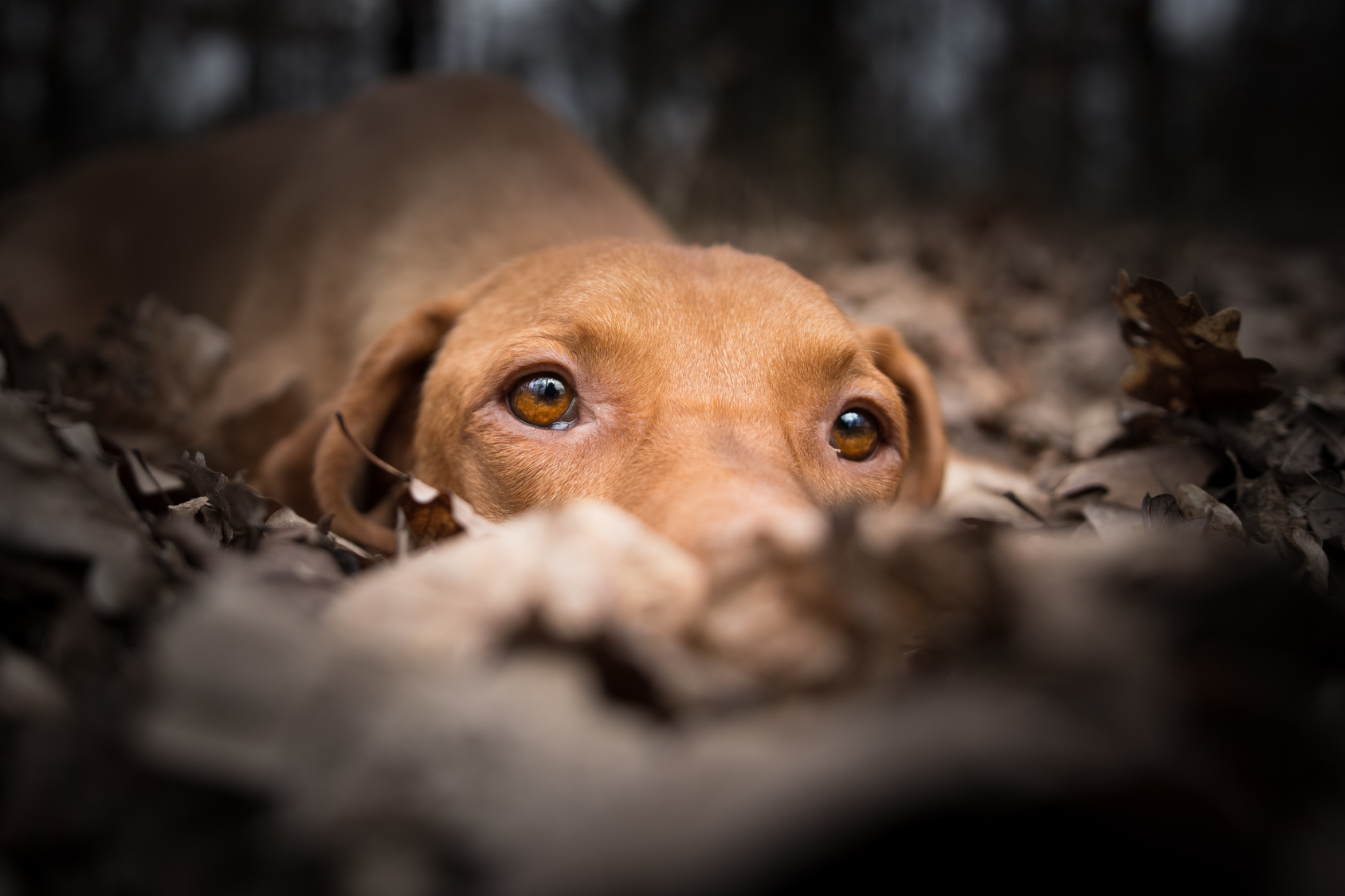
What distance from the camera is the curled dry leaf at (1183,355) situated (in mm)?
2180

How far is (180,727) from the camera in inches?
33.8

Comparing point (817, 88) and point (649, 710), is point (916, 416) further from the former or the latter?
point (817, 88)

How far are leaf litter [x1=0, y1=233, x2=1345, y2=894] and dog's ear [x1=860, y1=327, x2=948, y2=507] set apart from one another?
71.0 inches

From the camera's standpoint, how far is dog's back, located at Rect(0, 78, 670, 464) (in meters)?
3.38

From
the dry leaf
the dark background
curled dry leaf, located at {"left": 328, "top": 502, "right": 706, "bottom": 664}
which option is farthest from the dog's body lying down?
the dark background

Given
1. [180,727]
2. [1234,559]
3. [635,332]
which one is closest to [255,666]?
[180,727]

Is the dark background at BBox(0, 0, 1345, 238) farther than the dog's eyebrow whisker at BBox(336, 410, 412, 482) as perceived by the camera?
Yes

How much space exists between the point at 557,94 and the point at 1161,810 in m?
12.6

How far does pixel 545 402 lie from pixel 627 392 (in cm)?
25

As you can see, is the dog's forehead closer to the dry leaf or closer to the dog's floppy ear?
the dog's floppy ear

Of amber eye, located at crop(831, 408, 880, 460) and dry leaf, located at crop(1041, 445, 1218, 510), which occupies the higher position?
dry leaf, located at crop(1041, 445, 1218, 510)

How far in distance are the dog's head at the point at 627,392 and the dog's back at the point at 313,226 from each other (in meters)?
0.64

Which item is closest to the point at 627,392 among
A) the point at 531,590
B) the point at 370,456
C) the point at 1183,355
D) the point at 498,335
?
the point at 498,335

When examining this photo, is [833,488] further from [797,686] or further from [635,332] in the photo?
[797,686]
